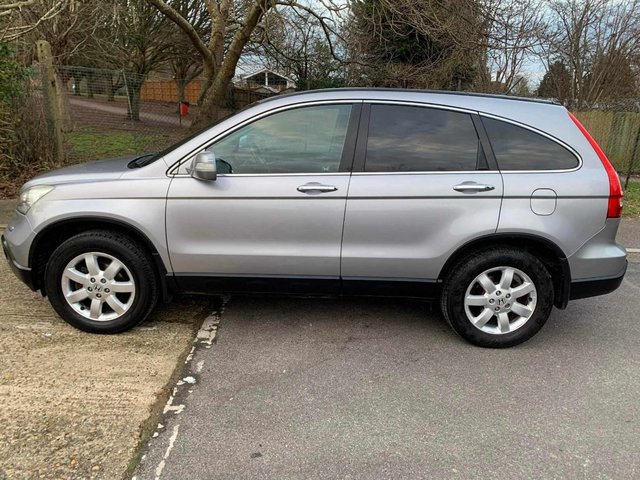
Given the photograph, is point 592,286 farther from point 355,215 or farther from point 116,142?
point 116,142

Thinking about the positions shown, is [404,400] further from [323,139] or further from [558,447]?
[323,139]

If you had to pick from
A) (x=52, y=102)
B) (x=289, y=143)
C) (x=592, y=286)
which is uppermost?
(x=52, y=102)

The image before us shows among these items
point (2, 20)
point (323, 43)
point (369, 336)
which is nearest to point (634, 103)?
point (323, 43)

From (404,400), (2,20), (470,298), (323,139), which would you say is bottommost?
(404,400)

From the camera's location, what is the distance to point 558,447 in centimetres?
258

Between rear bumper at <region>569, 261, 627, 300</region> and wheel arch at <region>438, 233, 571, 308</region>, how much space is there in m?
0.05

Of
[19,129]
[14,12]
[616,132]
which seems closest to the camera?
[19,129]

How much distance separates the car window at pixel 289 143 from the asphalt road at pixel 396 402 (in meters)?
1.25

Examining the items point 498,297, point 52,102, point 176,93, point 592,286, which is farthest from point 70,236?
point 176,93

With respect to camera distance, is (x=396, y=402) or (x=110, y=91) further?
(x=110, y=91)

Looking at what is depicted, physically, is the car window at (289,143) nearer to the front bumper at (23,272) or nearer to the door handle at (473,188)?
the door handle at (473,188)

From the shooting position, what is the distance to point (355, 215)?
3.35m

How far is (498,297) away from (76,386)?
9.09ft

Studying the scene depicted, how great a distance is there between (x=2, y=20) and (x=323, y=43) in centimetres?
887
